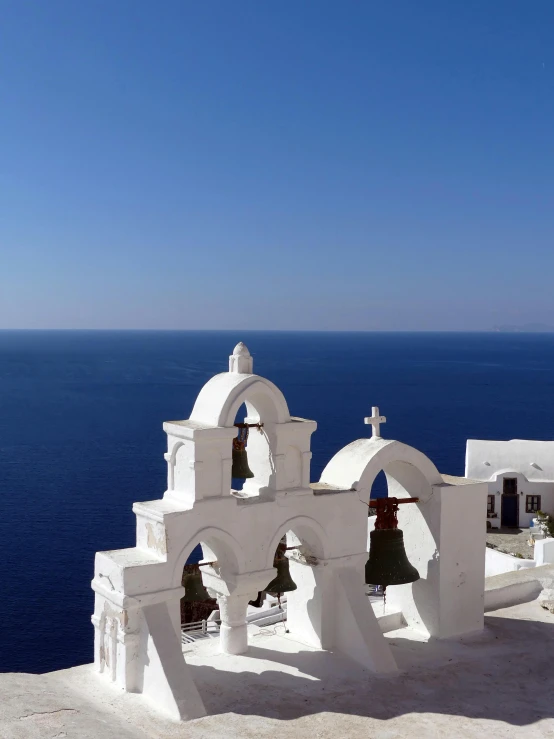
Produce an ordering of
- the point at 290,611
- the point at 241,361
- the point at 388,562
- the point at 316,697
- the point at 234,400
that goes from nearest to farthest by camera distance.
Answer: the point at 316,697
the point at 234,400
the point at 241,361
the point at 388,562
the point at 290,611

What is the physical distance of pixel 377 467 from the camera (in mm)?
13688

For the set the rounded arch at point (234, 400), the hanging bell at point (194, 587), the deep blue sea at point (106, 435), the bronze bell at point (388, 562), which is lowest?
the deep blue sea at point (106, 435)

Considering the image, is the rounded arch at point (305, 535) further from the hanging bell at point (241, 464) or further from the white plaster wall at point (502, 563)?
the white plaster wall at point (502, 563)

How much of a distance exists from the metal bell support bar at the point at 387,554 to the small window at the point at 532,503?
92.1ft

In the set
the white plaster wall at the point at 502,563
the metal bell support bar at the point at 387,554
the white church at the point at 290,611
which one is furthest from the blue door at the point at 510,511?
the metal bell support bar at the point at 387,554

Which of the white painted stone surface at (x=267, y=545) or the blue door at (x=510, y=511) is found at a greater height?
the white painted stone surface at (x=267, y=545)

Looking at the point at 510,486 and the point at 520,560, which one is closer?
the point at 520,560

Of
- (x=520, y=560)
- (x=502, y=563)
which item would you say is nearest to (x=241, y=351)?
(x=520, y=560)

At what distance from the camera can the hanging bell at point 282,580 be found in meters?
13.6

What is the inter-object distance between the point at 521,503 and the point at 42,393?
9490 centimetres

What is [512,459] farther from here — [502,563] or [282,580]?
[282,580]

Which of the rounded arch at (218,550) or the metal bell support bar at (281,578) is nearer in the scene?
the rounded arch at (218,550)

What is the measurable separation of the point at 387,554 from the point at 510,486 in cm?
2822

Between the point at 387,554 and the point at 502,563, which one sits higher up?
the point at 387,554
